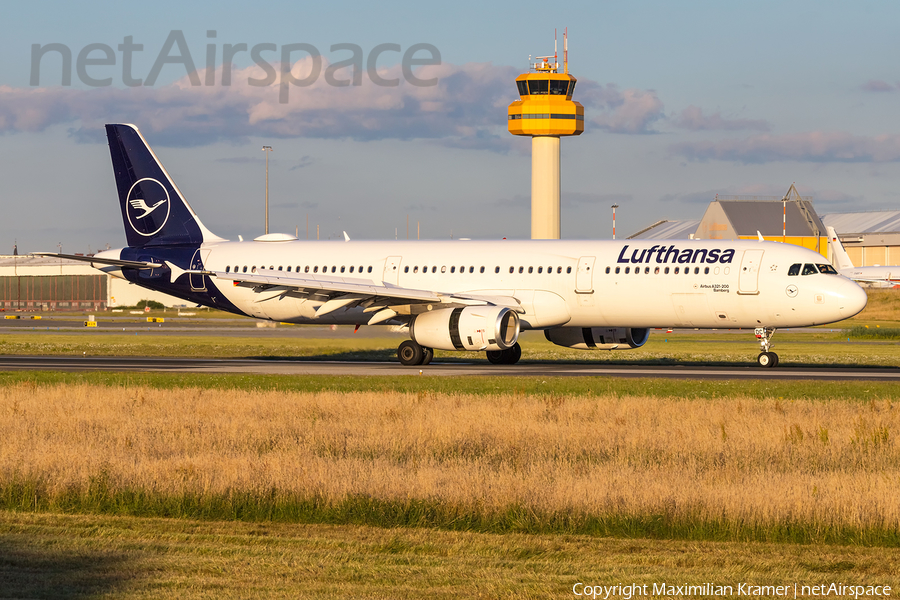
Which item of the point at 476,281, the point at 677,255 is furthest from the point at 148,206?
the point at 677,255

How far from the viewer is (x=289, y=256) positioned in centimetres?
4106

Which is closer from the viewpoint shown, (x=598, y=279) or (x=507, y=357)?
(x=598, y=279)

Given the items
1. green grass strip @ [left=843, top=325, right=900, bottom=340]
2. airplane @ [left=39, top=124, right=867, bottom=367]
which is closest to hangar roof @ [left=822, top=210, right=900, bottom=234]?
green grass strip @ [left=843, top=325, right=900, bottom=340]

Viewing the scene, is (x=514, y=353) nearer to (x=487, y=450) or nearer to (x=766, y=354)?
(x=766, y=354)

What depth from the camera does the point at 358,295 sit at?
36188 millimetres

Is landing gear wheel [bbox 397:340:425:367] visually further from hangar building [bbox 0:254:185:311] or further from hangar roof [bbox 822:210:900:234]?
hangar roof [bbox 822:210:900:234]

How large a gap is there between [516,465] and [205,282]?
2805 cm

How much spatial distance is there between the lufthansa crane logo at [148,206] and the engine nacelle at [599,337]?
53.6 feet

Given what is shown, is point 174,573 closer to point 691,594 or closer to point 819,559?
point 691,594

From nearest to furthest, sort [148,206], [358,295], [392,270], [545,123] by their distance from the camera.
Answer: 1. [358,295]
2. [392,270]
3. [148,206]
4. [545,123]

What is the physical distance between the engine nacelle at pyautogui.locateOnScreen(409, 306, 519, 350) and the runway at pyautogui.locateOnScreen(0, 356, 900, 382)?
89 centimetres

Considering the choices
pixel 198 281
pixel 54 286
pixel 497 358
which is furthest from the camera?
pixel 54 286

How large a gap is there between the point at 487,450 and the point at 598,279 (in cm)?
1915

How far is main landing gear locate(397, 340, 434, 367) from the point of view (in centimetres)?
3716
